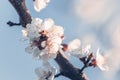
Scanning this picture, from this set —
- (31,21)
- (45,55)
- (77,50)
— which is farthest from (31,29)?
(77,50)

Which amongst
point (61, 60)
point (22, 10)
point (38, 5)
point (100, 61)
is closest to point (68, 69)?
point (61, 60)

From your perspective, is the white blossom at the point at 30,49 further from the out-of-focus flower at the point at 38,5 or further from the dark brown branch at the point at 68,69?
the out-of-focus flower at the point at 38,5

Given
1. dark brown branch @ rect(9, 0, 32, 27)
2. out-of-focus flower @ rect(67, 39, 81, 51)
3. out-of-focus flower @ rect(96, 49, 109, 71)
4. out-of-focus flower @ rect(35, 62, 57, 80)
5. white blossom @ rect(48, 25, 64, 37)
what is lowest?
out-of-focus flower @ rect(35, 62, 57, 80)

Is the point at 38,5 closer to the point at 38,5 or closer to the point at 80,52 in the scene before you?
the point at 38,5

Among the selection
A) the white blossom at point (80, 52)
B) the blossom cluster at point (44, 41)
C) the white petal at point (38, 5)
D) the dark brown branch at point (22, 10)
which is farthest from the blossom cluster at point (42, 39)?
the white petal at point (38, 5)

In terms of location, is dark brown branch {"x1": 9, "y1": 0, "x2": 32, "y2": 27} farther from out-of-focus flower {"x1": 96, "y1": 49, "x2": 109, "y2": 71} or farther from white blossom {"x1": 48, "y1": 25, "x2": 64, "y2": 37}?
out-of-focus flower {"x1": 96, "y1": 49, "x2": 109, "y2": 71}

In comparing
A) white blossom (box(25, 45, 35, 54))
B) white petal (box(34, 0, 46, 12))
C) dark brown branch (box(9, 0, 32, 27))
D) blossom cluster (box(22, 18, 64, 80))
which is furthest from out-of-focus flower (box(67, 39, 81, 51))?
white petal (box(34, 0, 46, 12))

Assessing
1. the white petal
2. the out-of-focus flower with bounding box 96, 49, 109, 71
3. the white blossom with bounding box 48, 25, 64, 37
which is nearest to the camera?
the white blossom with bounding box 48, 25, 64, 37
